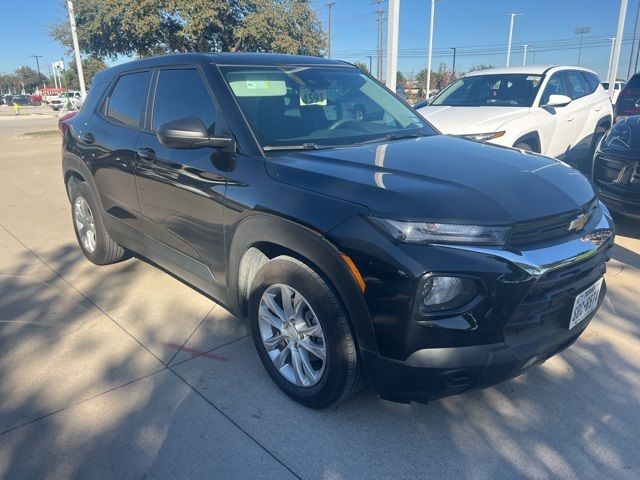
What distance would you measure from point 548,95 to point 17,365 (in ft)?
22.9

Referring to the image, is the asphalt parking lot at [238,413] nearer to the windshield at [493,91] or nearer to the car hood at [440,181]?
the car hood at [440,181]

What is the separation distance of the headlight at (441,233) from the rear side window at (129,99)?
8.12 ft

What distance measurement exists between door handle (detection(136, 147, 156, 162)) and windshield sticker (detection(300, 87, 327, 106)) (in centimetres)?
107

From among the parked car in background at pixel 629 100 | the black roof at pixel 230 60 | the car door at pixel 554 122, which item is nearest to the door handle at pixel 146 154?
the black roof at pixel 230 60

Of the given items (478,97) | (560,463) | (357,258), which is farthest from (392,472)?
(478,97)

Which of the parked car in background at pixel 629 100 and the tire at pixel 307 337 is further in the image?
the parked car in background at pixel 629 100

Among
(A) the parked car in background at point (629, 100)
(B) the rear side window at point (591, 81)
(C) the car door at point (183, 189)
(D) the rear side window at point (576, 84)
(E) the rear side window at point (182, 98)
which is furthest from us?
(A) the parked car in background at point (629, 100)

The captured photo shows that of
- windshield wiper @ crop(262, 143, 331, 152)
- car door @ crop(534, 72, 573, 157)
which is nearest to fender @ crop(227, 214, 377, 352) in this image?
windshield wiper @ crop(262, 143, 331, 152)

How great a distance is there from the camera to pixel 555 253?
229cm

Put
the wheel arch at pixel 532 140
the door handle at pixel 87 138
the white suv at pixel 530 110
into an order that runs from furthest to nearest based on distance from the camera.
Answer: the wheel arch at pixel 532 140 < the white suv at pixel 530 110 < the door handle at pixel 87 138

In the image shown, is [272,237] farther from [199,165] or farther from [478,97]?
[478,97]

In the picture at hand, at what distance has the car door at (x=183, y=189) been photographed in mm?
3057

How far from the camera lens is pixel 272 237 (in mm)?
2621

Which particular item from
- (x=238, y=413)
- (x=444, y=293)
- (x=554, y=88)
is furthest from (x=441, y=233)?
(x=554, y=88)
